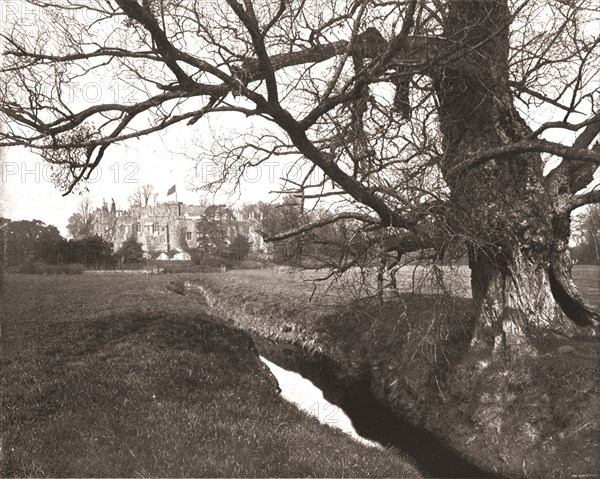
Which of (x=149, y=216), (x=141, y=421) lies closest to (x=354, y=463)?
(x=141, y=421)

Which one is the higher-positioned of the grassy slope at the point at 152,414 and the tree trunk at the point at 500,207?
the tree trunk at the point at 500,207

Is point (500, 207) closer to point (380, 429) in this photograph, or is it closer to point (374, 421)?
point (380, 429)

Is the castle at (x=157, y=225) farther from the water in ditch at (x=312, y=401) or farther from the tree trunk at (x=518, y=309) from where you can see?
the tree trunk at (x=518, y=309)

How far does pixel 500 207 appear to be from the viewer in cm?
983

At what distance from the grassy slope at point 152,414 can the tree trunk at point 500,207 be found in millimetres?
4215

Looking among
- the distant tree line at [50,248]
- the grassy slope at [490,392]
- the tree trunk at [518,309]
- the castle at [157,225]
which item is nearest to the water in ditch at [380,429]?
the grassy slope at [490,392]

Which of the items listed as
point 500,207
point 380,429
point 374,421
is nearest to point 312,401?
point 374,421

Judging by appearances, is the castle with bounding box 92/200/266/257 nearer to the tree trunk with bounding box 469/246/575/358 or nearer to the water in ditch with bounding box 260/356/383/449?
the water in ditch with bounding box 260/356/383/449

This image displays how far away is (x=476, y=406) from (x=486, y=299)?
2.38 m

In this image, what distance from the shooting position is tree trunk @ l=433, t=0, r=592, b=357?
966 centimetres

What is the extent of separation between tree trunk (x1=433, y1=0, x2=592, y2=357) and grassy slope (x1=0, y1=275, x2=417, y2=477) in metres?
4.22

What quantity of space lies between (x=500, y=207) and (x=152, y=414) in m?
7.68

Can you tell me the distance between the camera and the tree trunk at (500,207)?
9.66m

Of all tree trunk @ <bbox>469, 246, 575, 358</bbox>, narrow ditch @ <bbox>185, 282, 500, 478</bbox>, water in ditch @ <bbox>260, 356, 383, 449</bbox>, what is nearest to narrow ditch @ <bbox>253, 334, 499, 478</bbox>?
narrow ditch @ <bbox>185, 282, 500, 478</bbox>
